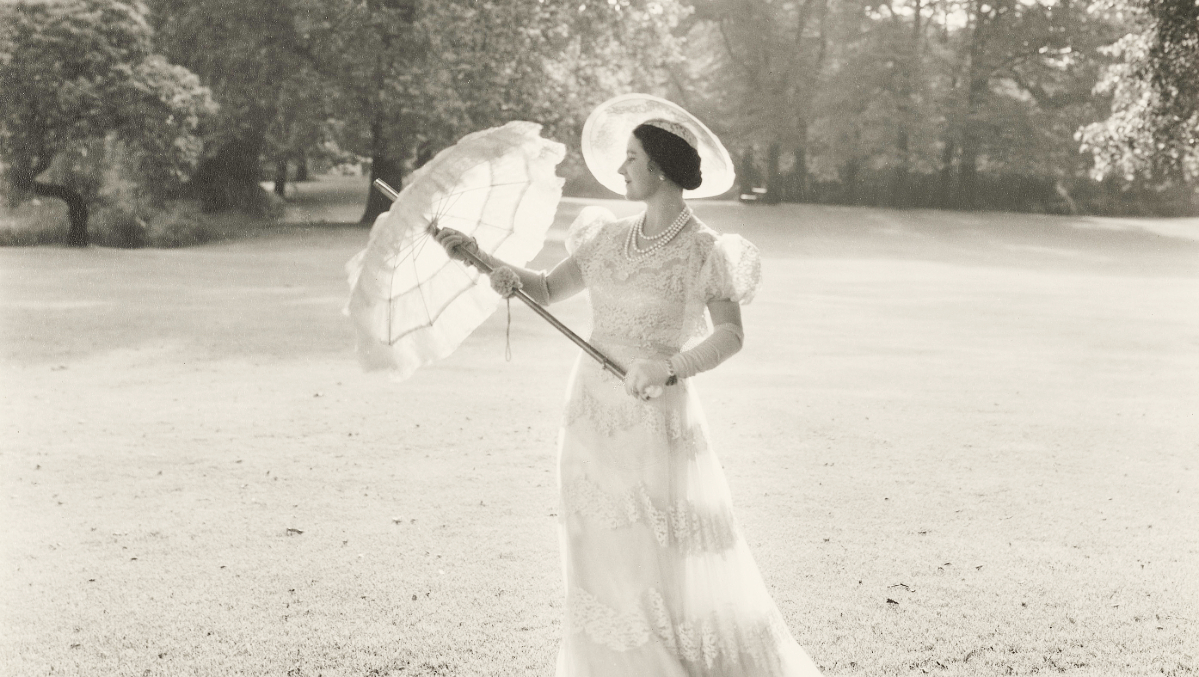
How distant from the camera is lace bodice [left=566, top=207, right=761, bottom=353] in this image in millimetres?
3611

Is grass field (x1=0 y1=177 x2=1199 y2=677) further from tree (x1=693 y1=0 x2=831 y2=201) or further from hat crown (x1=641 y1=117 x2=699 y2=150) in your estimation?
tree (x1=693 y1=0 x2=831 y2=201)

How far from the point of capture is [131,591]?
5.19 m

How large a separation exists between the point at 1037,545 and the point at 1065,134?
129ft

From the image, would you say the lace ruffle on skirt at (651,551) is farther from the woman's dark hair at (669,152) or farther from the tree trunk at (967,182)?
the tree trunk at (967,182)

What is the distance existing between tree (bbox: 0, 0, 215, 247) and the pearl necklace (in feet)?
74.9

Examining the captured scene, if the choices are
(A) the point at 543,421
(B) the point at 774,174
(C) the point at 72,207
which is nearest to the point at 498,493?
(A) the point at 543,421

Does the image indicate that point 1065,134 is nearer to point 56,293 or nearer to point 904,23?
point 904,23

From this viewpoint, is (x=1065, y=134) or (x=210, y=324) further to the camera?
(x=1065, y=134)

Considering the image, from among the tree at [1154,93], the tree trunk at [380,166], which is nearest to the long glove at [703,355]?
the tree at [1154,93]

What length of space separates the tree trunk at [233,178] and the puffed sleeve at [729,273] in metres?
28.4

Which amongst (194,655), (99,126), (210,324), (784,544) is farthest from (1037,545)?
(99,126)

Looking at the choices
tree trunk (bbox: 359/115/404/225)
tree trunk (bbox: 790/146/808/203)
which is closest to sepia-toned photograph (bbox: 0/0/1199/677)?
tree trunk (bbox: 359/115/404/225)

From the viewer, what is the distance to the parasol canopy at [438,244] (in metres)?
3.45

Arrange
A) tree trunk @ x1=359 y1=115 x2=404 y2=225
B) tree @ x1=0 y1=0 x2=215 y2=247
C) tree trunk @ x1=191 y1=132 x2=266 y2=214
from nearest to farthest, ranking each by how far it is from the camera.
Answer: tree @ x1=0 y1=0 x2=215 y2=247
tree trunk @ x1=359 y1=115 x2=404 y2=225
tree trunk @ x1=191 y1=132 x2=266 y2=214
